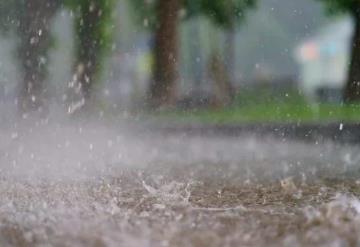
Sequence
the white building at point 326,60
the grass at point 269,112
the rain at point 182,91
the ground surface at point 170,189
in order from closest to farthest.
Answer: the ground surface at point 170,189
the rain at point 182,91
the grass at point 269,112
the white building at point 326,60

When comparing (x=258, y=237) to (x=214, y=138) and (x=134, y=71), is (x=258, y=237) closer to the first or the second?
Result: (x=214, y=138)

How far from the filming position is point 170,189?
2518mm

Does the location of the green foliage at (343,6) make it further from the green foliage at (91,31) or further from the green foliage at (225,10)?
the green foliage at (91,31)

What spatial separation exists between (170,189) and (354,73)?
2591 mm

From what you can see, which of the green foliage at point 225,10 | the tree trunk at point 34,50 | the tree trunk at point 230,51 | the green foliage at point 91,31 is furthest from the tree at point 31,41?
the tree trunk at point 230,51

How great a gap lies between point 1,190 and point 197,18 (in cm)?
281

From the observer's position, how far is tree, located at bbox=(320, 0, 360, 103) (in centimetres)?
470

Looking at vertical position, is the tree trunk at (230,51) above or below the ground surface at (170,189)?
above

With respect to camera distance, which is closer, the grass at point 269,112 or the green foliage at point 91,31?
the grass at point 269,112

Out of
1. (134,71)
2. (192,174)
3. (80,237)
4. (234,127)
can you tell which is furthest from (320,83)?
(80,237)

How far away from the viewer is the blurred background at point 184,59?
15.1 ft

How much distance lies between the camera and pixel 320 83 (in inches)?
191

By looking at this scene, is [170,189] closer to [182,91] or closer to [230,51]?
[182,91]

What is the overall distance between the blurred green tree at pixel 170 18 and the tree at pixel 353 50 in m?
0.59
